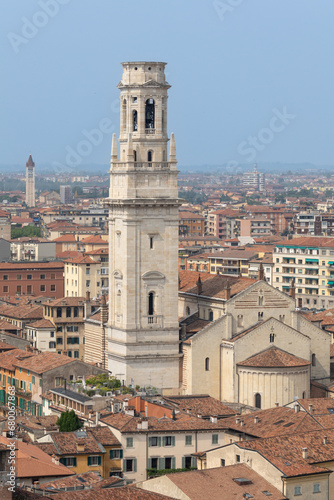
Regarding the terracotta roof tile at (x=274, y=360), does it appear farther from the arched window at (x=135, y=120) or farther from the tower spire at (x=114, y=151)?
the arched window at (x=135, y=120)

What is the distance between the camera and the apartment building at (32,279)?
112938mm

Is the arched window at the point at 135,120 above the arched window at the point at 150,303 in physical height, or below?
above

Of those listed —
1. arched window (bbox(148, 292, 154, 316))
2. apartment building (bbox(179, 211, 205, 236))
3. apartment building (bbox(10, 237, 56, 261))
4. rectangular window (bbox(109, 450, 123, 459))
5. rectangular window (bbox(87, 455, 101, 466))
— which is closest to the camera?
rectangular window (bbox(87, 455, 101, 466))

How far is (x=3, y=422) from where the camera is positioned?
54.1 meters

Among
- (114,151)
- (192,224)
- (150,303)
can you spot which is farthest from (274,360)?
(192,224)

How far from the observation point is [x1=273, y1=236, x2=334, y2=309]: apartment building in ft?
387

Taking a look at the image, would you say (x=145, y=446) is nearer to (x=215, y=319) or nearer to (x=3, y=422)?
(x=3, y=422)

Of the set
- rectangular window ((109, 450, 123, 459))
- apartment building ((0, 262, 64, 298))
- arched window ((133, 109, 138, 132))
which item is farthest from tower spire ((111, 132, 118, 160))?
apartment building ((0, 262, 64, 298))

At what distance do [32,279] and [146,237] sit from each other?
153 feet

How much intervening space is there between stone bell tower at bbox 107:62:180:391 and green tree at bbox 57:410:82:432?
11315 mm

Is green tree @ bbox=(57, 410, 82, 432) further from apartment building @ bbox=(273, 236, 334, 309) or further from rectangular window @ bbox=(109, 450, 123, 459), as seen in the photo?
apartment building @ bbox=(273, 236, 334, 309)

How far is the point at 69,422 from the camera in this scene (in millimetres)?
55969

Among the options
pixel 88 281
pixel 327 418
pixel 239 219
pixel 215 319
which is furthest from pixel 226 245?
pixel 327 418

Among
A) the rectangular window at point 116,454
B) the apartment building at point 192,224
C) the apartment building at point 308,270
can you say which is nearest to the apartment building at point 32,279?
the apartment building at point 308,270
